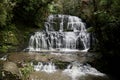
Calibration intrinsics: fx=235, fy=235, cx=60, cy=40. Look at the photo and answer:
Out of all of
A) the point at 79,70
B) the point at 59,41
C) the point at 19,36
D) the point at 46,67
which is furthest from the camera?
the point at 59,41

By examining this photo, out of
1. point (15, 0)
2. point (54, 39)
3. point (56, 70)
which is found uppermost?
point (15, 0)

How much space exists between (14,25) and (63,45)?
3.71 m

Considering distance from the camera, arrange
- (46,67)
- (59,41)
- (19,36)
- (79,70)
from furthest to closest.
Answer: (59,41) → (19,36) → (46,67) → (79,70)

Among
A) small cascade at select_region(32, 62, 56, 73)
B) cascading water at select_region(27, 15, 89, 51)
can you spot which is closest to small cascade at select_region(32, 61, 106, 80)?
small cascade at select_region(32, 62, 56, 73)

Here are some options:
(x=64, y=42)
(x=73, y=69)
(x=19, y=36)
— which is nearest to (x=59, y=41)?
(x=64, y=42)

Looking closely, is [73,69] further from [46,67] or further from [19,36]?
[19,36]

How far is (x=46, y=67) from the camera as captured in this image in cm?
1173

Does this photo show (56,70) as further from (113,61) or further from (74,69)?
(113,61)

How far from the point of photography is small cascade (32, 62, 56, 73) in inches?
455

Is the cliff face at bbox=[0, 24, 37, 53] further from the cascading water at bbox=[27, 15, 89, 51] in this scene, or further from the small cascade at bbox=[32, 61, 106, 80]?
the small cascade at bbox=[32, 61, 106, 80]

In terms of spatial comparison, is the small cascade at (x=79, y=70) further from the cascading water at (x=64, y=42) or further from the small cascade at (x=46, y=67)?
the small cascade at (x=46, y=67)

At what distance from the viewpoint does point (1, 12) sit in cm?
859

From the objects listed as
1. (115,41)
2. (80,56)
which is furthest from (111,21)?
(80,56)

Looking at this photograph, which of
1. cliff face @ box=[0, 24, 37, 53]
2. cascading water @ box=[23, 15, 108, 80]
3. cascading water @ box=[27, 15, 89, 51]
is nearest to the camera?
cascading water @ box=[23, 15, 108, 80]
